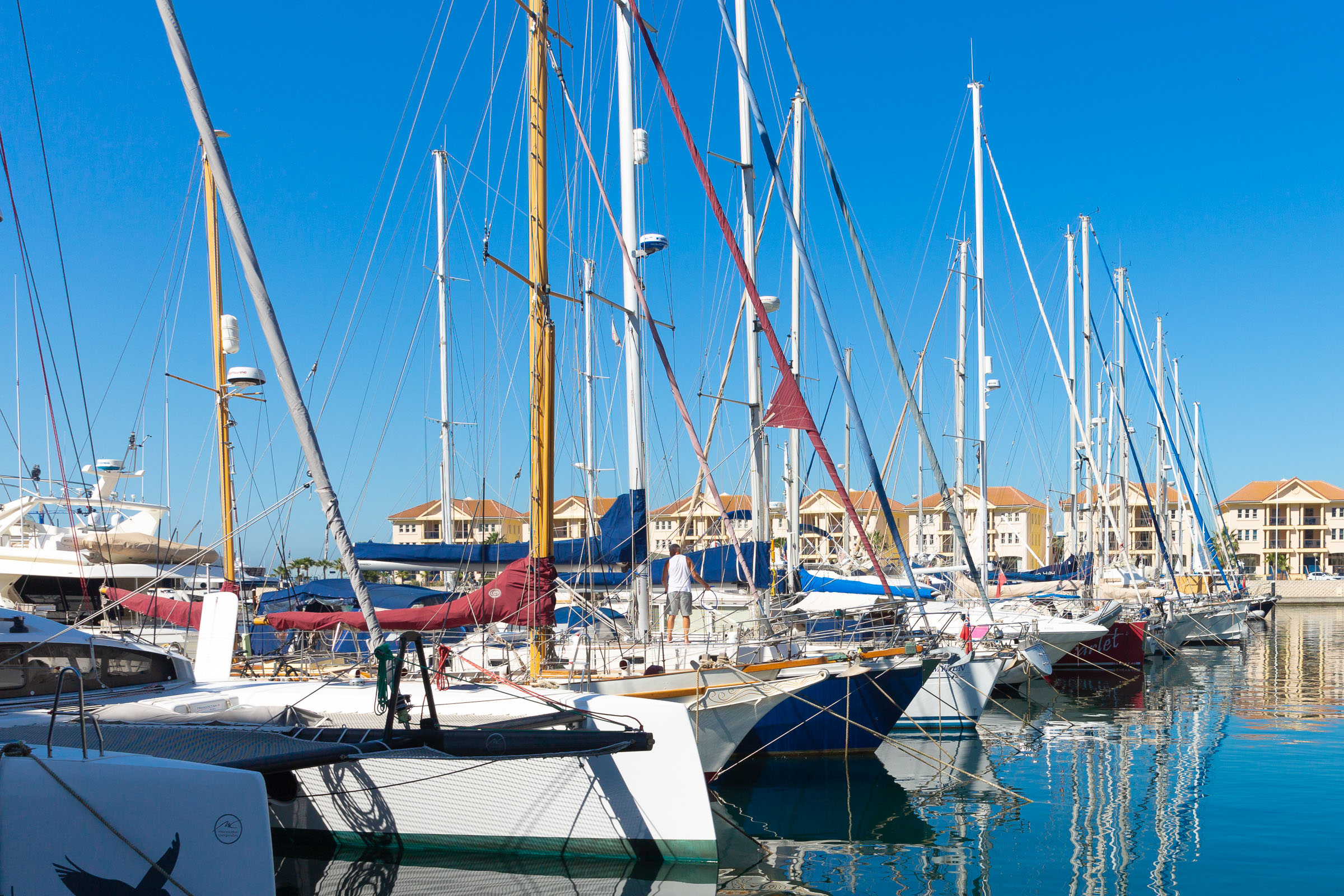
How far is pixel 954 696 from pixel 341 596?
1043cm

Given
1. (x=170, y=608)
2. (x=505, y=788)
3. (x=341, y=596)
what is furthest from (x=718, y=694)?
(x=341, y=596)

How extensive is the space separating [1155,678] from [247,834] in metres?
24.0

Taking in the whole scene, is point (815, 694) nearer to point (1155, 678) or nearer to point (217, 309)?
point (217, 309)

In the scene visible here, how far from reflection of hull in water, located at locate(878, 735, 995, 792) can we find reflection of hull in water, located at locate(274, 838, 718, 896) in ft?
14.6

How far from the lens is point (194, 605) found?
1454 centimetres

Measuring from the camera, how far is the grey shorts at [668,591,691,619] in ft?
46.8

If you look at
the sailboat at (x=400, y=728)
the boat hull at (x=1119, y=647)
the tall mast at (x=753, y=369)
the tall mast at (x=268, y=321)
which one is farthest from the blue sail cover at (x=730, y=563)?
the boat hull at (x=1119, y=647)

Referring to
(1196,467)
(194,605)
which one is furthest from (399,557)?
(1196,467)

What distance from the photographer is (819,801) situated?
40.9 ft

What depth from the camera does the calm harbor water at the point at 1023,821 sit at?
919 centimetres

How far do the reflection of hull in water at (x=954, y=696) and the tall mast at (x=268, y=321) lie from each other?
10.3 metres

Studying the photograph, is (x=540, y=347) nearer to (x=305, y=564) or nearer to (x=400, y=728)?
(x=400, y=728)

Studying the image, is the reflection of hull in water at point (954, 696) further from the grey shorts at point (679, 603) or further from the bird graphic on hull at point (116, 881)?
the bird graphic on hull at point (116, 881)

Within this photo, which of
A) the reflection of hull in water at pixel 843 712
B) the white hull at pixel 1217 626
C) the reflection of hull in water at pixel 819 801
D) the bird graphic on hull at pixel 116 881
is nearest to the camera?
the bird graphic on hull at pixel 116 881
